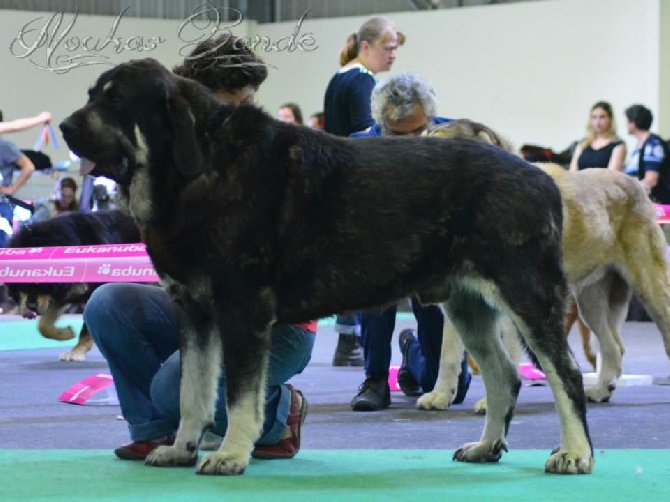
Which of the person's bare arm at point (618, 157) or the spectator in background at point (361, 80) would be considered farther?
the person's bare arm at point (618, 157)

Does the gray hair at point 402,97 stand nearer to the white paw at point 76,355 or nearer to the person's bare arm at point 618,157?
the white paw at point 76,355

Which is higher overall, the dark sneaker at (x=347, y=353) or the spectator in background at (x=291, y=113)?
the spectator in background at (x=291, y=113)

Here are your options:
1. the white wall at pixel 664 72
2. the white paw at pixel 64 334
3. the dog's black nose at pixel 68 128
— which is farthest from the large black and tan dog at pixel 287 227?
the white wall at pixel 664 72

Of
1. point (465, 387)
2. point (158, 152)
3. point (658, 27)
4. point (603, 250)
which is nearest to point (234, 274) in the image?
point (158, 152)

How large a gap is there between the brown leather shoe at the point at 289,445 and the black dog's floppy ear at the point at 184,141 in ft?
3.13

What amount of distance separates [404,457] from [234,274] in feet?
3.10

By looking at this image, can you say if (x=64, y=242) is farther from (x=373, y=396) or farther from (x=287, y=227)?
(x=287, y=227)

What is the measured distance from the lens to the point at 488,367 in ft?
12.6

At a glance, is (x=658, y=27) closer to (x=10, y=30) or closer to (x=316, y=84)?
(x=316, y=84)

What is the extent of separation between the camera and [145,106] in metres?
3.34

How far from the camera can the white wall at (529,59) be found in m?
15.9

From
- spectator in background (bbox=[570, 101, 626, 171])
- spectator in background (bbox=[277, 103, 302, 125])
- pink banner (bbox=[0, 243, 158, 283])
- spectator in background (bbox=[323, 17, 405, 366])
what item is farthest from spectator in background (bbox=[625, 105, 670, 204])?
pink banner (bbox=[0, 243, 158, 283])

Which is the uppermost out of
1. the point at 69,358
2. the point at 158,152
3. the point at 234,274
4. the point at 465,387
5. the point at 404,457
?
the point at 158,152

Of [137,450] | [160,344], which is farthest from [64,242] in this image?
[137,450]
